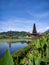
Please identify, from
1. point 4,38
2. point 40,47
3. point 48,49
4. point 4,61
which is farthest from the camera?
point 4,38

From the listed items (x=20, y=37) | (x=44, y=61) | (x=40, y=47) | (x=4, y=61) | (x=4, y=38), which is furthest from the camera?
(x=20, y=37)

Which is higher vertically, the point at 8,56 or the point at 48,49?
the point at 8,56

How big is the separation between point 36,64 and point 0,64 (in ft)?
1.62

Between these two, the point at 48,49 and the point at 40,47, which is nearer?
the point at 48,49

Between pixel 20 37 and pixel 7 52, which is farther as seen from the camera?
pixel 20 37

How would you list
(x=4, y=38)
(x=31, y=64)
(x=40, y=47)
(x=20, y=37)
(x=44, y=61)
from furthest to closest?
(x=20, y=37), (x=4, y=38), (x=40, y=47), (x=44, y=61), (x=31, y=64)

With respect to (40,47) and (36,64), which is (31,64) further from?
(40,47)

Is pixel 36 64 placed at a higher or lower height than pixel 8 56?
lower

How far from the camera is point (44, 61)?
1496mm

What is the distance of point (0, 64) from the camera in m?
0.46

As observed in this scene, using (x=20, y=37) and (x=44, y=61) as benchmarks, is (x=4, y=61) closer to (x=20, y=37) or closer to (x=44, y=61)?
(x=44, y=61)

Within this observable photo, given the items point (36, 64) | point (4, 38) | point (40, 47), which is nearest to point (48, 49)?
point (36, 64)

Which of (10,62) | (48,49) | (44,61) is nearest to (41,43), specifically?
(48,49)

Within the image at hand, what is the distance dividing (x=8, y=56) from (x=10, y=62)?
0.7 inches
